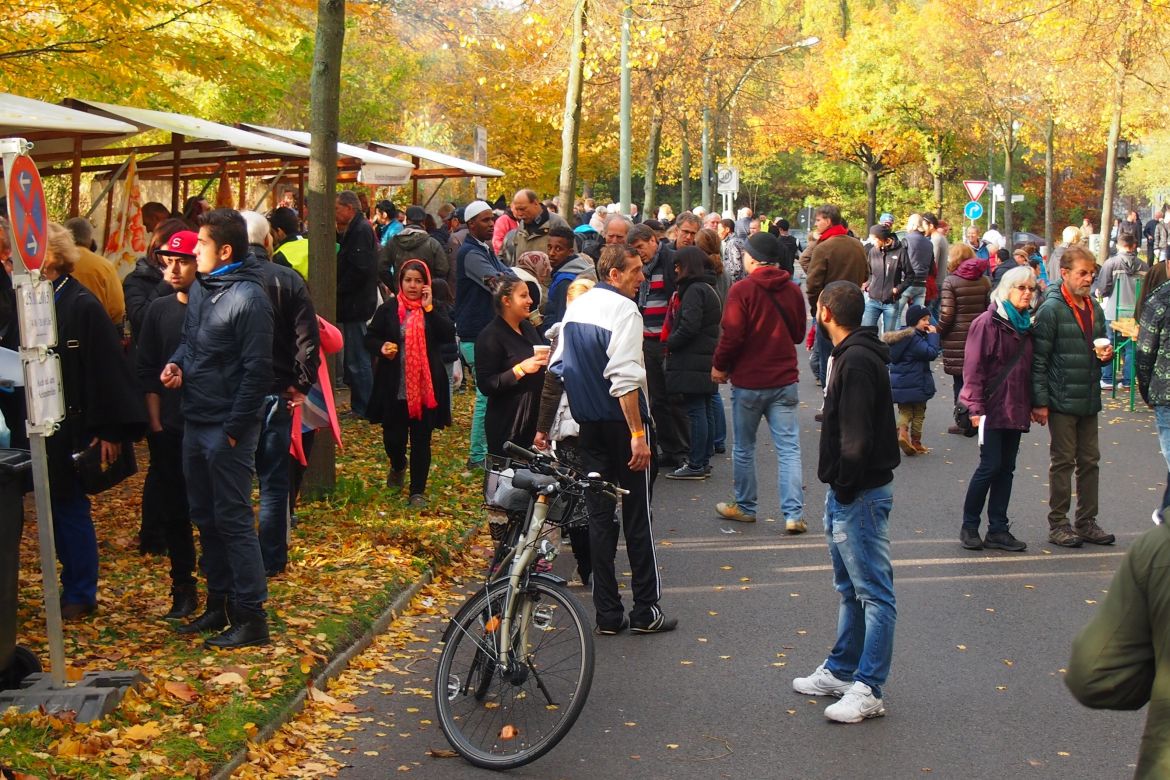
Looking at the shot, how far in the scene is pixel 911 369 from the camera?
13.3 meters

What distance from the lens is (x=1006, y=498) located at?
31.3 feet

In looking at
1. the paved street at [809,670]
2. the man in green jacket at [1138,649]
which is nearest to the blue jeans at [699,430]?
the paved street at [809,670]

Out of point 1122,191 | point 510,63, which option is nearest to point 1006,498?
point 510,63

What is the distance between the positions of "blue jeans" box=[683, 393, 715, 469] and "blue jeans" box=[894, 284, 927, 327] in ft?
23.6

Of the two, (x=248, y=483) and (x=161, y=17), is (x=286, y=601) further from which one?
(x=161, y=17)

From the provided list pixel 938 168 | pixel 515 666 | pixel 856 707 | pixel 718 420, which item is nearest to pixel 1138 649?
pixel 515 666

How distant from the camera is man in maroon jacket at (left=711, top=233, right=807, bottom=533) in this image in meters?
10.2

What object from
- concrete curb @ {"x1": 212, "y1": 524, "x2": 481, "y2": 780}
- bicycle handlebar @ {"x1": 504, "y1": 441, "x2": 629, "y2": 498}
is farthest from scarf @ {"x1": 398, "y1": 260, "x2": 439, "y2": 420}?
bicycle handlebar @ {"x1": 504, "y1": 441, "x2": 629, "y2": 498}

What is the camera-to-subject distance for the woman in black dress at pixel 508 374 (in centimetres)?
873

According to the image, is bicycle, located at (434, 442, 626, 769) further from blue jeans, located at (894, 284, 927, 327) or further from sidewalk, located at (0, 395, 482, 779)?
blue jeans, located at (894, 284, 927, 327)

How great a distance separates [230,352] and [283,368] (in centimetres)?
103

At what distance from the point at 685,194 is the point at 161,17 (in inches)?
1153

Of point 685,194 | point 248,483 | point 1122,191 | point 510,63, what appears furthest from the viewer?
point 1122,191

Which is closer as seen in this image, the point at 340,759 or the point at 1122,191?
the point at 340,759
